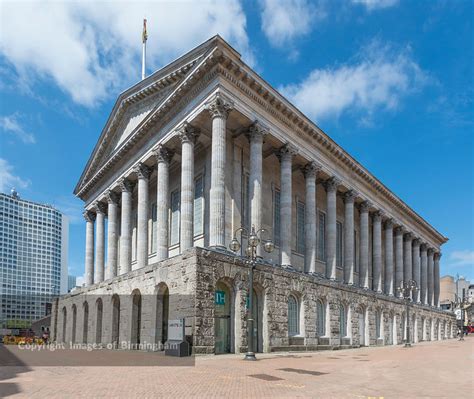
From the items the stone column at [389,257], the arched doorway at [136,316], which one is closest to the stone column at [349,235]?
the stone column at [389,257]

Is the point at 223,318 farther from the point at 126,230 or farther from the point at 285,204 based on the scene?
the point at 126,230

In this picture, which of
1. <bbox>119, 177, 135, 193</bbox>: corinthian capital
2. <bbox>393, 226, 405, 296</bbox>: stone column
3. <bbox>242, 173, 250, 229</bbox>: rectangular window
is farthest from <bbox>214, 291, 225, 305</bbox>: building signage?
<bbox>393, 226, 405, 296</bbox>: stone column

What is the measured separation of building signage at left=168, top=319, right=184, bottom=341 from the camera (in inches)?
948

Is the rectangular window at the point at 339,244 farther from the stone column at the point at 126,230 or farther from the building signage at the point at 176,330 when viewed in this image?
the building signage at the point at 176,330

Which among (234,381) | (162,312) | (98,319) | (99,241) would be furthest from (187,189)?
(99,241)

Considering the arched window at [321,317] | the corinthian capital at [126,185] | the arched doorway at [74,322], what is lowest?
the arched doorway at [74,322]

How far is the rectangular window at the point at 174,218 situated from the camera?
128ft

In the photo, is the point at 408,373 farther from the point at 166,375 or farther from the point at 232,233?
the point at 232,233

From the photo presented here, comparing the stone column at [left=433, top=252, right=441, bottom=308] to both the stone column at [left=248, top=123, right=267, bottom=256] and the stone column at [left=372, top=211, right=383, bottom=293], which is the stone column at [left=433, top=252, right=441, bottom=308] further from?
the stone column at [left=248, top=123, right=267, bottom=256]

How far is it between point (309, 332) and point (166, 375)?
20.1 meters

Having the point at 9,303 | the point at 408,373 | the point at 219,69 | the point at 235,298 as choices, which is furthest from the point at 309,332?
the point at 9,303

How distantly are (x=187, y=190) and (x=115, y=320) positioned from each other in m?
12.8

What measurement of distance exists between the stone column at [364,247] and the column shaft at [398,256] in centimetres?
1225

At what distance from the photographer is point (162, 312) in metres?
30.1
